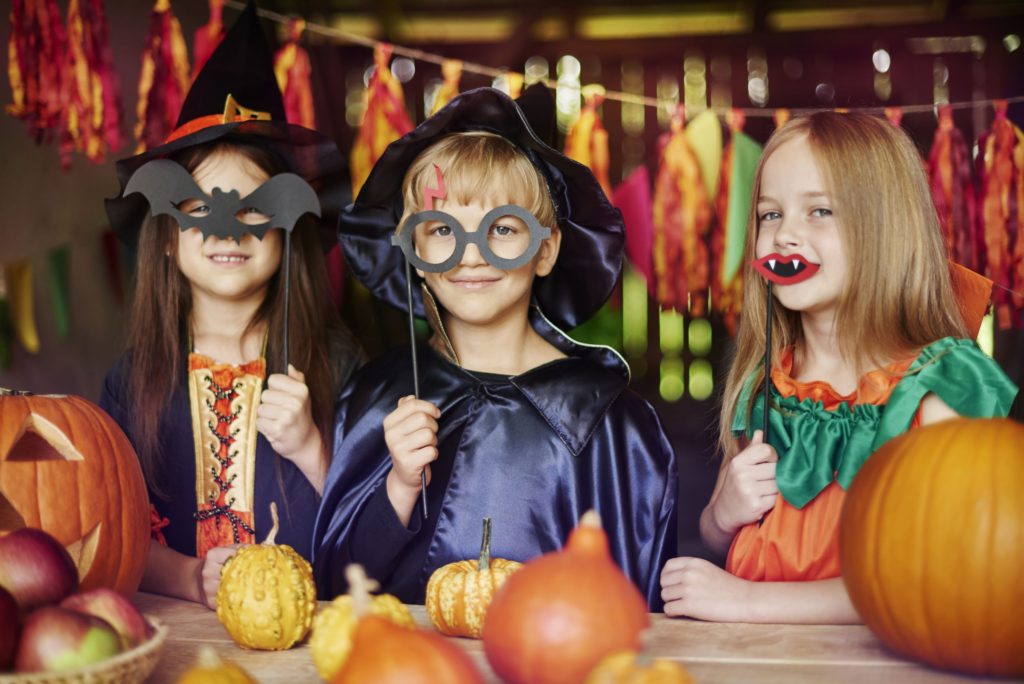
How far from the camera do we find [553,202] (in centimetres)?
231

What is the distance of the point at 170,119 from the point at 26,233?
1159 mm

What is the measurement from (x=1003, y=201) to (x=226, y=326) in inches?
102

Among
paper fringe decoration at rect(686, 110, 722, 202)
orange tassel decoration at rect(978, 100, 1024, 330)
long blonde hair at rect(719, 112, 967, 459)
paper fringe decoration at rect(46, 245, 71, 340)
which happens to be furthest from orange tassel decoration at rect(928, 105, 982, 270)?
paper fringe decoration at rect(46, 245, 71, 340)

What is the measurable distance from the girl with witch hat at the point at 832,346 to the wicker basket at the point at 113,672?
38.2 inches

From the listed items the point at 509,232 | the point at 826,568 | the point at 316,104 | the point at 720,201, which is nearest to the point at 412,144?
the point at 509,232

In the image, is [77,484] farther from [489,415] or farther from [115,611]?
[489,415]

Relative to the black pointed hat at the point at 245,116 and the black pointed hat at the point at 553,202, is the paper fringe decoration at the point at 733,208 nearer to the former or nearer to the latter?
the black pointed hat at the point at 553,202

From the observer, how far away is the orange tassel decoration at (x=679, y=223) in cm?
396

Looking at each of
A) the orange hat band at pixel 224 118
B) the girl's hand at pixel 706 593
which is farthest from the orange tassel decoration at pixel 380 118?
the girl's hand at pixel 706 593

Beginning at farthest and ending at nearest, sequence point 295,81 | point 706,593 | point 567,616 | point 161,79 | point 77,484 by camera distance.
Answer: point 295,81 → point 161,79 → point 706,593 → point 77,484 → point 567,616

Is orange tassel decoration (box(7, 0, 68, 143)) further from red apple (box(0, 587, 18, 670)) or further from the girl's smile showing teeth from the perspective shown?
red apple (box(0, 587, 18, 670))

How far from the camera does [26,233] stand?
Result: 3922 millimetres

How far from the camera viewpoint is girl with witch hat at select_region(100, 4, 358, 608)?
Result: 226 cm

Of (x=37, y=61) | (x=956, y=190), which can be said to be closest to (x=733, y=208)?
(x=956, y=190)
